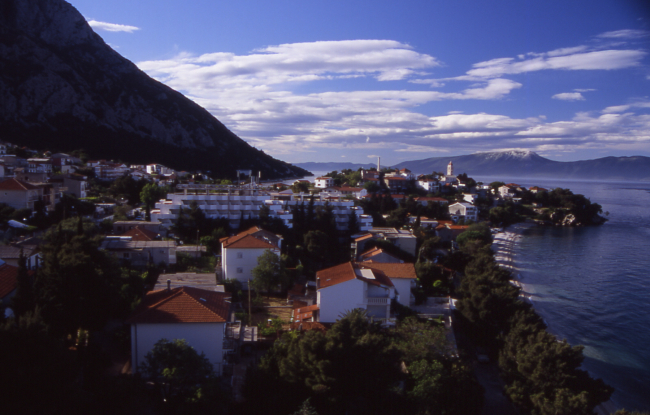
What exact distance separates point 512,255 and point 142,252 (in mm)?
29904

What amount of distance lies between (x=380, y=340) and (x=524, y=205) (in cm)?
6209

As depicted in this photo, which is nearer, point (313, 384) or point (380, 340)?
point (313, 384)

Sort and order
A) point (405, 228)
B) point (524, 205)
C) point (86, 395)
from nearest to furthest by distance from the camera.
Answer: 1. point (86, 395)
2. point (405, 228)
3. point (524, 205)

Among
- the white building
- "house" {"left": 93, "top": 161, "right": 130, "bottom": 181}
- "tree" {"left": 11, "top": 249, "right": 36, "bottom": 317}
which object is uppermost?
"house" {"left": 93, "top": 161, "right": 130, "bottom": 181}

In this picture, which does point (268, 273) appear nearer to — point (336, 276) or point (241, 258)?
point (241, 258)

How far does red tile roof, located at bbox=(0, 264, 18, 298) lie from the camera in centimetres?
1152

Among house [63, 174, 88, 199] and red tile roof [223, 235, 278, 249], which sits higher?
house [63, 174, 88, 199]

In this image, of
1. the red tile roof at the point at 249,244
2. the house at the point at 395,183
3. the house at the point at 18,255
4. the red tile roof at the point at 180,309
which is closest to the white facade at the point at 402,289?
the red tile roof at the point at 249,244

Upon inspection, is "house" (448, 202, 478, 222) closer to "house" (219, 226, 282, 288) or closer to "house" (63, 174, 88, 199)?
"house" (219, 226, 282, 288)

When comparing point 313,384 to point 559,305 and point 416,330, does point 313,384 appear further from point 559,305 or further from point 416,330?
point 559,305

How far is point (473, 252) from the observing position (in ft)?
90.9

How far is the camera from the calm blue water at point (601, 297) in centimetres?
1656

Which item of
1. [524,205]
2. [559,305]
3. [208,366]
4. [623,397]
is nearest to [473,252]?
[559,305]

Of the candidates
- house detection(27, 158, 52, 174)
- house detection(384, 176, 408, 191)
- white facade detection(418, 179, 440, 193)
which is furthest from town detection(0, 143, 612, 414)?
white facade detection(418, 179, 440, 193)
